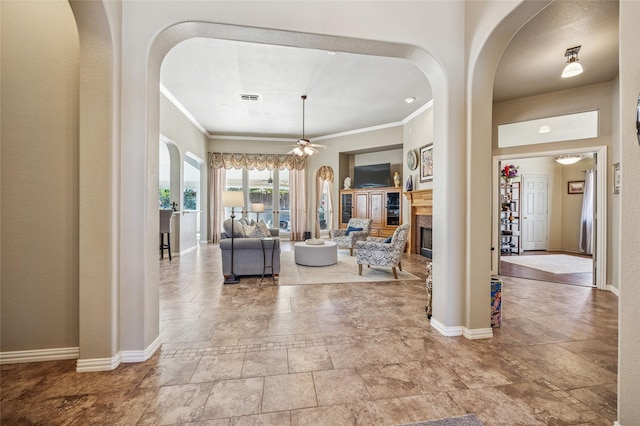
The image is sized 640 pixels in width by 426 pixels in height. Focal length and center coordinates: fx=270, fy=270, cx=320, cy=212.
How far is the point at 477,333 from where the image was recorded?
2449mm

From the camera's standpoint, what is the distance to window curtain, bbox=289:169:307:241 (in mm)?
9031

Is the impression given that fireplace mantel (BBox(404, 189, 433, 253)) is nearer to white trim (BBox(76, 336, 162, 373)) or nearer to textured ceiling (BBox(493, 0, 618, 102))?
textured ceiling (BBox(493, 0, 618, 102))

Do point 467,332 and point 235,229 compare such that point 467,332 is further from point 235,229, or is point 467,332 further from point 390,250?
point 235,229

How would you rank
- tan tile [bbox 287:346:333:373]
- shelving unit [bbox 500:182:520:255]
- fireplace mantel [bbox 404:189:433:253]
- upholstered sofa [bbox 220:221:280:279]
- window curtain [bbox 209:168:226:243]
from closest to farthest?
tan tile [bbox 287:346:333:373] < upholstered sofa [bbox 220:221:280:279] < fireplace mantel [bbox 404:189:433:253] < shelving unit [bbox 500:182:520:255] < window curtain [bbox 209:168:226:243]

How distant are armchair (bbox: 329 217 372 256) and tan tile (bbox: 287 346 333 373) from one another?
4.31 metres

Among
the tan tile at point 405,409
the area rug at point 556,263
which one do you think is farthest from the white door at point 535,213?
the tan tile at point 405,409

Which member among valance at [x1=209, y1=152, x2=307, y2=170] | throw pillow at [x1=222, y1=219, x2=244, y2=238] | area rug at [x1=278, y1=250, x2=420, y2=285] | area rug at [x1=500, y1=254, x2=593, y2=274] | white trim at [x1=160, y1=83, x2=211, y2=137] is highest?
white trim at [x1=160, y1=83, x2=211, y2=137]

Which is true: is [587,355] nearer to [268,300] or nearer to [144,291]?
[268,300]

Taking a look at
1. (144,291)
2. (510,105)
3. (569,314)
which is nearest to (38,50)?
(144,291)

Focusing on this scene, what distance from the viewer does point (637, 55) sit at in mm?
1243

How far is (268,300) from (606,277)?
492 centimetres

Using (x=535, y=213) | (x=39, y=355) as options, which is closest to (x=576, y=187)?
(x=535, y=213)

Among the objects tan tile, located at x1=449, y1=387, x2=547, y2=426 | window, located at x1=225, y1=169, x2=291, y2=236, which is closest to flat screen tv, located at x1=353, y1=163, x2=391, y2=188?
window, located at x1=225, y1=169, x2=291, y2=236

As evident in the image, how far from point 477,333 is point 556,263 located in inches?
199
